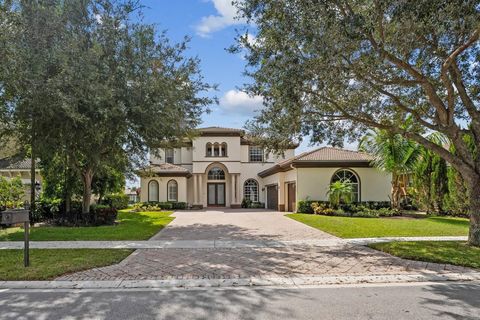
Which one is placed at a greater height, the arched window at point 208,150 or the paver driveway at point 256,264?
the arched window at point 208,150

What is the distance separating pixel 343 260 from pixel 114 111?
8.10 metres

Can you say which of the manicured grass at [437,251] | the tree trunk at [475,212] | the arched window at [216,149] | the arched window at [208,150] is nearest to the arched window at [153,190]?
the arched window at [208,150]

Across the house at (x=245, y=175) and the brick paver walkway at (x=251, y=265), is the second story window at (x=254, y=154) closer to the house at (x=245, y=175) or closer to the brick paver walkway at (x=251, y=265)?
the house at (x=245, y=175)

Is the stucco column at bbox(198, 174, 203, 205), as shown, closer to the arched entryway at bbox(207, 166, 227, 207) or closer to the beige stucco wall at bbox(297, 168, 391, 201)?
the arched entryway at bbox(207, 166, 227, 207)

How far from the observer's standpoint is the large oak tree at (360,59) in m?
9.02

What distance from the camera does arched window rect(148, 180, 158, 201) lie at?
35.7 meters

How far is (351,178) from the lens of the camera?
26.0 m

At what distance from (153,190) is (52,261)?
88.5ft

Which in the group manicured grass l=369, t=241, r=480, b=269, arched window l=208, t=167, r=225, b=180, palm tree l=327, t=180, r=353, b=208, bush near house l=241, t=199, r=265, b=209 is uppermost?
arched window l=208, t=167, r=225, b=180

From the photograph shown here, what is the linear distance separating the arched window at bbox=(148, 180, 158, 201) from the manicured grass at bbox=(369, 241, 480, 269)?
2670 centimetres

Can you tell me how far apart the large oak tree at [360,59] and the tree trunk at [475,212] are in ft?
0.09

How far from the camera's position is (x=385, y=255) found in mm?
10086

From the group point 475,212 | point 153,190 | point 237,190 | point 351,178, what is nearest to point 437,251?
point 475,212

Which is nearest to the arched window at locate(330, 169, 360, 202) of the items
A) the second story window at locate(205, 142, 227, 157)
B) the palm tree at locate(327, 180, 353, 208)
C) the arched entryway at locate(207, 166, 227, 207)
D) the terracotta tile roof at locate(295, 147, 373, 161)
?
the terracotta tile roof at locate(295, 147, 373, 161)
